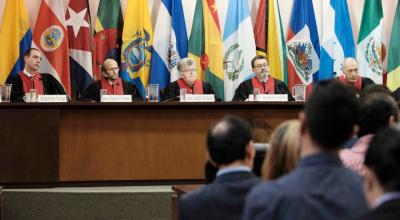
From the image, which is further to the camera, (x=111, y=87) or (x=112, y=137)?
(x=111, y=87)

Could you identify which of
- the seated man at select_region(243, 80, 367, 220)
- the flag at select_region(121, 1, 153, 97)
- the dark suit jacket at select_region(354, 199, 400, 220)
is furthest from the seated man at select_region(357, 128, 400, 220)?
the flag at select_region(121, 1, 153, 97)

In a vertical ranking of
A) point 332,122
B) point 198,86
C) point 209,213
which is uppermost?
point 198,86

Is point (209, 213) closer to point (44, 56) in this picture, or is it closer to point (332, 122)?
point (332, 122)

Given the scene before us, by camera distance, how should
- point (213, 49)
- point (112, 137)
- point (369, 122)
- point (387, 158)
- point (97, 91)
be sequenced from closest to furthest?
point (387, 158), point (369, 122), point (112, 137), point (97, 91), point (213, 49)

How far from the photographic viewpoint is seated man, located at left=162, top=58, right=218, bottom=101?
8.44 meters

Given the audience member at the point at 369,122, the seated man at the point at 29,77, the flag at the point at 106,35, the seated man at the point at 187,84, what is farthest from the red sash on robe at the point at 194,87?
the audience member at the point at 369,122

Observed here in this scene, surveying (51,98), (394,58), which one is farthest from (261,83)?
(51,98)

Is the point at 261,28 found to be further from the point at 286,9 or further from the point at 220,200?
the point at 220,200

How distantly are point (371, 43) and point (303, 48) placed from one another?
95 cm

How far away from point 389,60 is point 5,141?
5671 millimetres

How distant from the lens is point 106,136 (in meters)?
6.47

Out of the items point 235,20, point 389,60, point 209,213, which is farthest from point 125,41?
point 209,213

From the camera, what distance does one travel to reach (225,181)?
7.95 ft

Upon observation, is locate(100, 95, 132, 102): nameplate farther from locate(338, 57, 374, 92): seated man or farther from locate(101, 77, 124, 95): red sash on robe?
locate(338, 57, 374, 92): seated man
